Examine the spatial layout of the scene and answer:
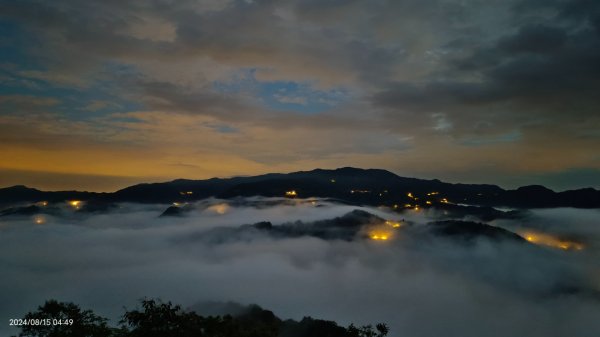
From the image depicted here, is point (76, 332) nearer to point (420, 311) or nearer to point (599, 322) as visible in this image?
point (420, 311)

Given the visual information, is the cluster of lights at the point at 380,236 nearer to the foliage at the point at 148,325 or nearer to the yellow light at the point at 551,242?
the yellow light at the point at 551,242

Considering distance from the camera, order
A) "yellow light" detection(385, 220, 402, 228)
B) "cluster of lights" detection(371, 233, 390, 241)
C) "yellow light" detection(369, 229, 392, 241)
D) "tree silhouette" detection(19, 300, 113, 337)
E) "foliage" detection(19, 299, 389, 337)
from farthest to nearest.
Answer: "cluster of lights" detection(371, 233, 390, 241) < "yellow light" detection(385, 220, 402, 228) < "yellow light" detection(369, 229, 392, 241) < "tree silhouette" detection(19, 300, 113, 337) < "foliage" detection(19, 299, 389, 337)

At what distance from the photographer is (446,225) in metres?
172

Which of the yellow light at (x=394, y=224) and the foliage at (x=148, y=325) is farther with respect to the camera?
the yellow light at (x=394, y=224)

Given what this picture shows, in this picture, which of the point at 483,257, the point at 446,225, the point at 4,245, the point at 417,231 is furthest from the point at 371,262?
the point at 4,245

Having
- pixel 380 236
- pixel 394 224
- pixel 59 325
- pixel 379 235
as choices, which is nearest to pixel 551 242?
pixel 394 224

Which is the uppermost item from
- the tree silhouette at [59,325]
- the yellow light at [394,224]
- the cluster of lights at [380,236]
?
the tree silhouette at [59,325]

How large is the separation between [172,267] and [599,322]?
19562 cm

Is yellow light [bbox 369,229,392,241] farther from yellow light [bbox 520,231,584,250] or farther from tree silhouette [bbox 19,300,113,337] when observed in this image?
tree silhouette [bbox 19,300,113,337]

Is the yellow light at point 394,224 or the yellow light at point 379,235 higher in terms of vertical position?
the yellow light at point 394,224

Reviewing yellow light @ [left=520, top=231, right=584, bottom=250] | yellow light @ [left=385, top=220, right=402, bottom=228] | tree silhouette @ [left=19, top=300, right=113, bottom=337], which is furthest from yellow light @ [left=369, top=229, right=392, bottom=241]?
tree silhouette @ [left=19, top=300, right=113, bottom=337]

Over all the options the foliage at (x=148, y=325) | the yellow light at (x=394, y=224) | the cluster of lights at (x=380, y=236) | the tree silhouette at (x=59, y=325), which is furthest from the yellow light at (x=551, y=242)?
the tree silhouette at (x=59, y=325)

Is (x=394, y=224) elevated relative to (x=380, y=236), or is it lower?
elevated

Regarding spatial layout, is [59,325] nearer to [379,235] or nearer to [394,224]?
[379,235]
